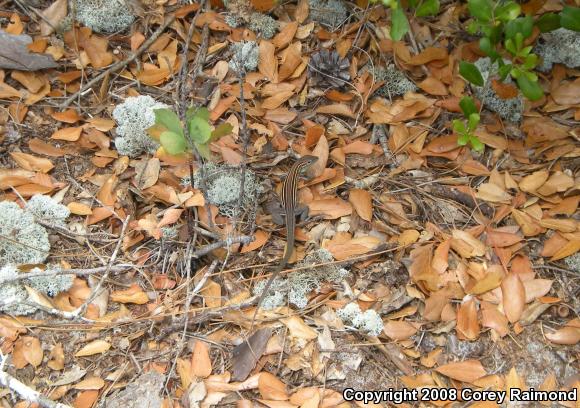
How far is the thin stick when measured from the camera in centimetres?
337

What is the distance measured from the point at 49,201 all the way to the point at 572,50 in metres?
3.08

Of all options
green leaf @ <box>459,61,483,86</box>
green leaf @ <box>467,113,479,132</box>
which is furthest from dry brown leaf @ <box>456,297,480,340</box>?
green leaf @ <box>459,61,483,86</box>

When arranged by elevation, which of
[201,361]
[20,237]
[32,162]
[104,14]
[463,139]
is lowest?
[201,361]

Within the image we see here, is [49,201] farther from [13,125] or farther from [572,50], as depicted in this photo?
[572,50]

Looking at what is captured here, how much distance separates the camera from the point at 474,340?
2.73 meters

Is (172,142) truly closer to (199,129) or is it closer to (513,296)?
(199,129)

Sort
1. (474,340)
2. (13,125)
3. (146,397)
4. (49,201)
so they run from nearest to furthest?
(146,397) → (474,340) → (49,201) → (13,125)

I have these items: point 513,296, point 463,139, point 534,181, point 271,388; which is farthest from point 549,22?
point 271,388

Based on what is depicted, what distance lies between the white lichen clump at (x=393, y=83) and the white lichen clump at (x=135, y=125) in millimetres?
1355

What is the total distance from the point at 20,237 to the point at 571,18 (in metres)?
2.98

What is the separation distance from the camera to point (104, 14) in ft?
11.4

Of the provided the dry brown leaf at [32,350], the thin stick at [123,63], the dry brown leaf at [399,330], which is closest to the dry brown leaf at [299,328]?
the dry brown leaf at [399,330]

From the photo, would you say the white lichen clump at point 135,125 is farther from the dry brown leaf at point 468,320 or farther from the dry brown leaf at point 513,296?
the dry brown leaf at point 513,296

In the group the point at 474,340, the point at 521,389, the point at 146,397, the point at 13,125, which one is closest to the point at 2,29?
the point at 13,125
